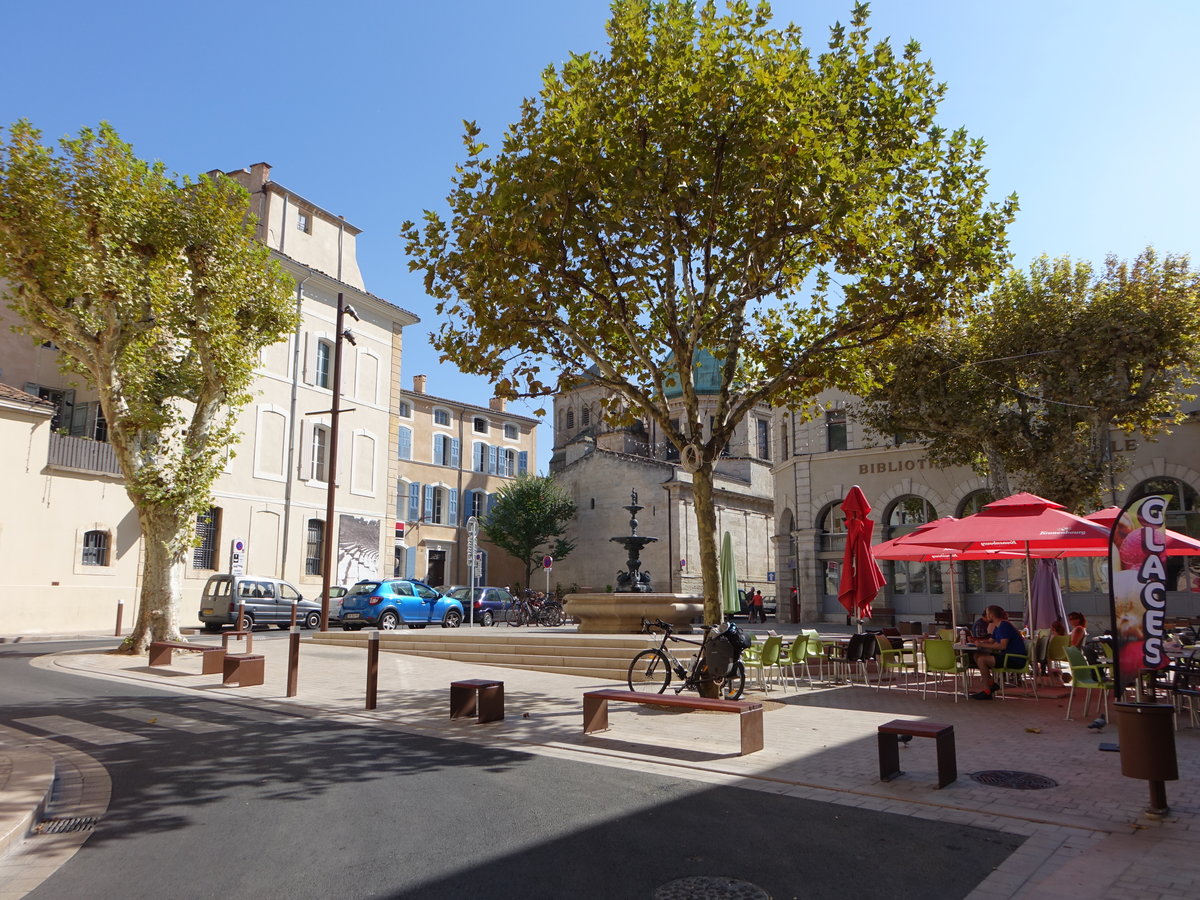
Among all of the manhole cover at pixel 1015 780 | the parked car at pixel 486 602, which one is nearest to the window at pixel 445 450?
the parked car at pixel 486 602

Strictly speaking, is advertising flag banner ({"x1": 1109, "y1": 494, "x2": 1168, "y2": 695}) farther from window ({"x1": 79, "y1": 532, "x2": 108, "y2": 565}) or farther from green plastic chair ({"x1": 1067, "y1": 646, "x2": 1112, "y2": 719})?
window ({"x1": 79, "y1": 532, "x2": 108, "y2": 565})

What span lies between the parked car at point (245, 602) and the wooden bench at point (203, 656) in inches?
335

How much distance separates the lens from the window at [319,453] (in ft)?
104

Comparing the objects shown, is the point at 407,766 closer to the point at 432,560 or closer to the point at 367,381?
the point at 367,381

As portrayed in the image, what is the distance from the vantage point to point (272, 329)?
1936 cm

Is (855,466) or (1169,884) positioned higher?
(855,466)

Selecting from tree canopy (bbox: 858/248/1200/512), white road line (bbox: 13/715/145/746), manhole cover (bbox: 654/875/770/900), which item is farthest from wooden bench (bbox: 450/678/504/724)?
tree canopy (bbox: 858/248/1200/512)

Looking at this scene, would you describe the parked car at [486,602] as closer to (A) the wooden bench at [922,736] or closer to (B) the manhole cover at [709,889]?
(A) the wooden bench at [922,736]

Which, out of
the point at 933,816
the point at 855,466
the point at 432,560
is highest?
the point at 855,466

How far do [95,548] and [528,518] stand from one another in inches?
935

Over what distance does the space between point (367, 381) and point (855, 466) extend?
19.0 meters

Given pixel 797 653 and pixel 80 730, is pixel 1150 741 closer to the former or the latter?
pixel 797 653

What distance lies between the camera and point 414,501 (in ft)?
148

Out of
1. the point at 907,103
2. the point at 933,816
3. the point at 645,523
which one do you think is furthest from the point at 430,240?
the point at 645,523
